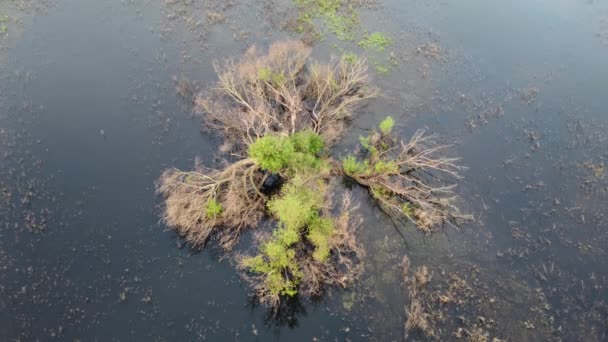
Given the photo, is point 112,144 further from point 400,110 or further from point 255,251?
point 400,110

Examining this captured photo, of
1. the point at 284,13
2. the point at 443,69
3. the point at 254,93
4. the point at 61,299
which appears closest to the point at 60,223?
the point at 61,299

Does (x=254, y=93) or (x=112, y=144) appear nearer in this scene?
(x=112, y=144)

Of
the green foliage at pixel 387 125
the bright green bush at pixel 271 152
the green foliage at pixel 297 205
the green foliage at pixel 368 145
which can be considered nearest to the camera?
the green foliage at pixel 297 205

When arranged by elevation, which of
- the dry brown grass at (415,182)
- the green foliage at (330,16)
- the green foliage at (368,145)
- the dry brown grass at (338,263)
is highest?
Result: the green foliage at (330,16)

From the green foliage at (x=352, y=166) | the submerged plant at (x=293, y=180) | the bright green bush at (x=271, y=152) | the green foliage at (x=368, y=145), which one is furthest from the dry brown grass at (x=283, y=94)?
the bright green bush at (x=271, y=152)

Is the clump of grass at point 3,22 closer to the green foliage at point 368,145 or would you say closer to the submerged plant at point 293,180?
the submerged plant at point 293,180

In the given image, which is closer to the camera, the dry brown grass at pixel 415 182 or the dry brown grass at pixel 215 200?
the dry brown grass at pixel 215 200
